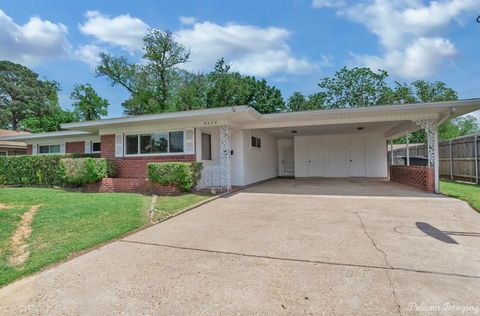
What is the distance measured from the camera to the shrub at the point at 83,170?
1041cm

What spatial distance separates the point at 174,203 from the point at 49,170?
7557 millimetres

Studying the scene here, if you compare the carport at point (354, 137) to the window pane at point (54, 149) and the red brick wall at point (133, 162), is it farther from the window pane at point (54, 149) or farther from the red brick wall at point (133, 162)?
the window pane at point (54, 149)

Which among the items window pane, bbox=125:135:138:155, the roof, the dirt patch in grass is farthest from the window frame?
the dirt patch in grass

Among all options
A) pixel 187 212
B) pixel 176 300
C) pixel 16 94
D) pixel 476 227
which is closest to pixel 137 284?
pixel 176 300

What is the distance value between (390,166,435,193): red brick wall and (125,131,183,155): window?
8.71 m

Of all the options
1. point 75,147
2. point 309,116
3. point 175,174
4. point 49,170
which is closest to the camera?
point 175,174

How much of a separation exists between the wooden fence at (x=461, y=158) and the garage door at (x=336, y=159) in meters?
3.77

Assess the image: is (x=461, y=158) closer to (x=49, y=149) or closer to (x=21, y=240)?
(x=21, y=240)

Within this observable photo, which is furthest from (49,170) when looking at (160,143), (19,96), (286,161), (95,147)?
(19,96)

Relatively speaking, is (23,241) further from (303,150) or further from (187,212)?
(303,150)

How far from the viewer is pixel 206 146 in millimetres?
11148

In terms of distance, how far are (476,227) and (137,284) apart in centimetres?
564

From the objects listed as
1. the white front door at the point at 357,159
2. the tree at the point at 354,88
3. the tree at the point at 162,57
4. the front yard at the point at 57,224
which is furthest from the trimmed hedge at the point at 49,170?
the tree at the point at 354,88

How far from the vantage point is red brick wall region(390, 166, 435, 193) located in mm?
8895
